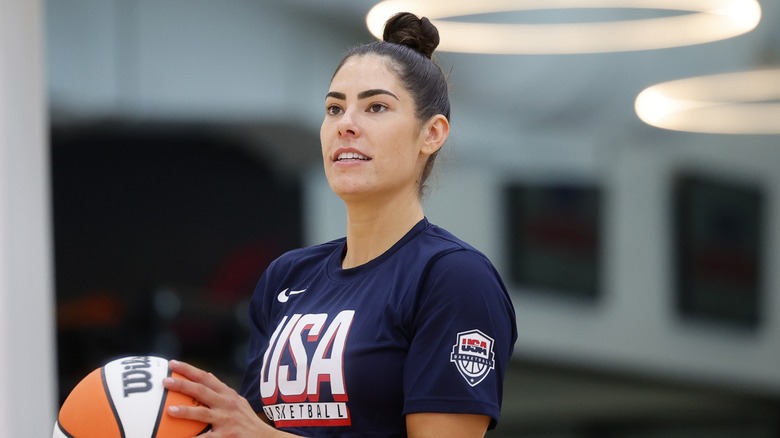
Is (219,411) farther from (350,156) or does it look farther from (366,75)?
(366,75)

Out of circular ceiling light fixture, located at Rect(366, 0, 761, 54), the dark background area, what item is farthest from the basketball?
the dark background area

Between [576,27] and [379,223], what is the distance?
451 centimetres

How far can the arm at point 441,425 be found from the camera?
1.76 meters

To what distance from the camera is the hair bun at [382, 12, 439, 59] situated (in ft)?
Answer: 6.89

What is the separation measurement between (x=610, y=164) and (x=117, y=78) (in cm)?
270

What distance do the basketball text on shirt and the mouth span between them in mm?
242

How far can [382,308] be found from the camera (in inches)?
73.0

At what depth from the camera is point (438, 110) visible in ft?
6.69

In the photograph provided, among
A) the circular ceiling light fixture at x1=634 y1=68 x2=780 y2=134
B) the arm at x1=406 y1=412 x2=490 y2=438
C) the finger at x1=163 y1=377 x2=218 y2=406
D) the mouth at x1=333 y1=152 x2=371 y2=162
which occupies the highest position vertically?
the circular ceiling light fixture at x1=634 y1=68 x2=780 y2=134

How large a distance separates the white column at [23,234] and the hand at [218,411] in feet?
6.46

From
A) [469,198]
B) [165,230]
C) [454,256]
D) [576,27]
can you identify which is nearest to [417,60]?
[454,256]

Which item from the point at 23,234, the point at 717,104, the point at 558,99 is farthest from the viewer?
the point at 558,99

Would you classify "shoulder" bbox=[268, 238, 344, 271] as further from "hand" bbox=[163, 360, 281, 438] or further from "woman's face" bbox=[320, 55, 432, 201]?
"hand" bbox=[163, 360, 281, 438]

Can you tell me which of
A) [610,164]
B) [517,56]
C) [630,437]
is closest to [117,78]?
[517,56]
